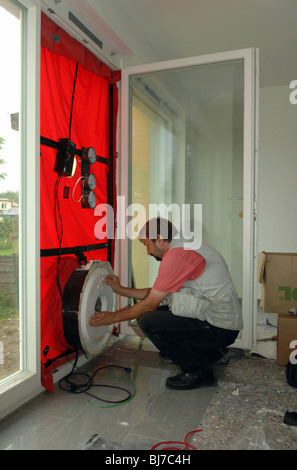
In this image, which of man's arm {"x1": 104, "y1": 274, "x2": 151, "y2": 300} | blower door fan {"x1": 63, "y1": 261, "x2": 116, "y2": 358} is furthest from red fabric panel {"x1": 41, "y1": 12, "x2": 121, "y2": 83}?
man's arm {"x1": 104, "y1": 274, "x2": 151, "y2": 300}

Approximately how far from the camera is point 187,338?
2.29 metres

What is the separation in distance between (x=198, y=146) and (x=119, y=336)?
175cm

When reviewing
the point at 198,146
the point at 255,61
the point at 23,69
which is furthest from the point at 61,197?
the point at 255,61

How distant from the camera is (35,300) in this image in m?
1.99

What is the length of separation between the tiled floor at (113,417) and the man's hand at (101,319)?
394 mm

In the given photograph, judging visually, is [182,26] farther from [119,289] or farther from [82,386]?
[82,386]

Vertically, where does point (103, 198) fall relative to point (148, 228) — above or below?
above

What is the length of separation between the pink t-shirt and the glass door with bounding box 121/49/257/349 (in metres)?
0.73

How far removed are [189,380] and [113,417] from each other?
0.57 meters

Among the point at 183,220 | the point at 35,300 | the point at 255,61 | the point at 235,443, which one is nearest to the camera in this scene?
the point at 235,443

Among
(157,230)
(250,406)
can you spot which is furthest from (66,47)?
(250,406)

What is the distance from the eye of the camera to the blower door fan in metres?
2.10
